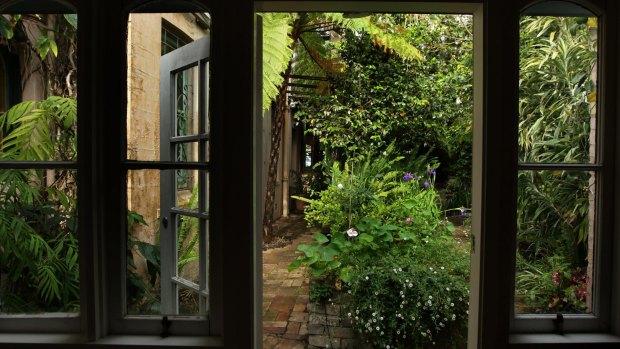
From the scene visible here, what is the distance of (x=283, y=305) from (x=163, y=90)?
1986mm

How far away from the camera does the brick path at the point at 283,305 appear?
2.28 metres

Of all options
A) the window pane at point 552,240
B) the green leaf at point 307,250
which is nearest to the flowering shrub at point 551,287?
the window pane at point 552,240

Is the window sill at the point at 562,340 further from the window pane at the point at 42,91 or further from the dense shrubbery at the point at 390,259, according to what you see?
the window pane at the point at 42,91

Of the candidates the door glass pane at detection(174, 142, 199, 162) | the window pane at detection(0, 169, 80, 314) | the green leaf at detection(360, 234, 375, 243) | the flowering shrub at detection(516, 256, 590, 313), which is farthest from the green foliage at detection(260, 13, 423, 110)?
the flowering shrub at detection(516, 256, 590, 313)

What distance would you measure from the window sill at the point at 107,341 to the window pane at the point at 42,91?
57 centimetres

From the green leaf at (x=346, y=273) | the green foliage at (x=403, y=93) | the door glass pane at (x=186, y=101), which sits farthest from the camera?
the green foliage at (x=403, y=93)

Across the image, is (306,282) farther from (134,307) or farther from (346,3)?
(346,3)

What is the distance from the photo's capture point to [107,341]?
3.61 feet

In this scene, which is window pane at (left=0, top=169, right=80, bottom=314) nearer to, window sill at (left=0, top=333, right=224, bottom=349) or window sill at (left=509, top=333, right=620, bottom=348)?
window sill at (left=0, top=333, right=224, bottom=349)

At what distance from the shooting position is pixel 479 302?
→ 3.68 ft

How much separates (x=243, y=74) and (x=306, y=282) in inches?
101

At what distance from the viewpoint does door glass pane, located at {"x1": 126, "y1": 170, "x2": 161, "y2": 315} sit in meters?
1.19

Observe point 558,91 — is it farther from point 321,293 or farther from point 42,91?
point 321,293

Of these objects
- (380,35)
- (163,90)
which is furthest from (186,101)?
(380,35)
